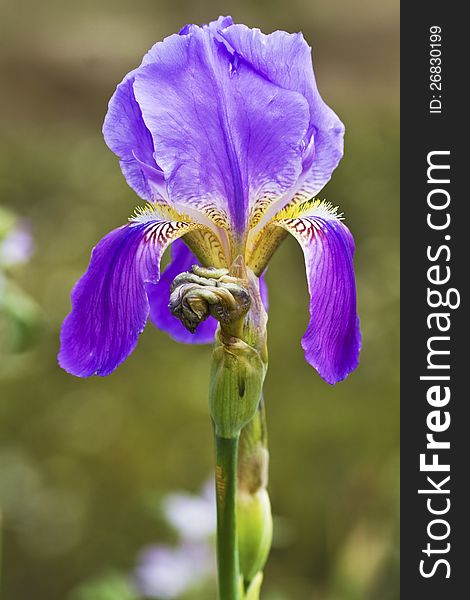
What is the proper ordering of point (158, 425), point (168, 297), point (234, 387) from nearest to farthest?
point (234, 387), point (168, 297), point (158, 425)

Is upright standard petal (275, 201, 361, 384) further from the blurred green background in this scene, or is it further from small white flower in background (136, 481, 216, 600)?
small white flower in background (136, 481, 216, 600)

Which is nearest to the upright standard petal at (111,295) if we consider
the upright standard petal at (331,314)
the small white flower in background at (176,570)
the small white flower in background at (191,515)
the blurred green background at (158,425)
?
the upright standard petal at (331,314)

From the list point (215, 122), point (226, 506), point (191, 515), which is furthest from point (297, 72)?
point (191, 515)

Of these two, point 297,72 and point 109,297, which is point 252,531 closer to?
point 109,297

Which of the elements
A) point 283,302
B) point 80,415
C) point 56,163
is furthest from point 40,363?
point 56,163

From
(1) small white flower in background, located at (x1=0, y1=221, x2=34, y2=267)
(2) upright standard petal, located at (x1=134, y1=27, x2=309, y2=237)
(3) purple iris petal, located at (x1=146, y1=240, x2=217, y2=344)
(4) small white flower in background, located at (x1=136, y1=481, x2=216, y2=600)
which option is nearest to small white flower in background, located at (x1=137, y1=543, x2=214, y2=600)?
(4) small white flower in background, located at (x1=136, y1=481, x2=216, y2=600)

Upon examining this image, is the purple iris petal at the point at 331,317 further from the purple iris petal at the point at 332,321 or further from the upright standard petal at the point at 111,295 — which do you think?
the upright standard petal at the point at 111,295
